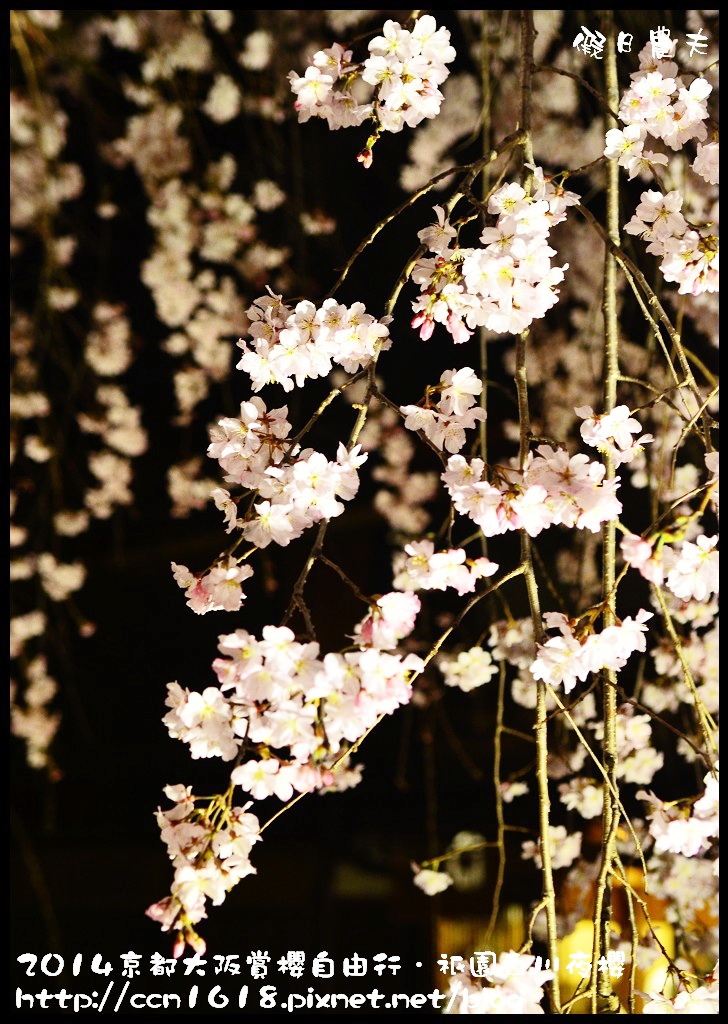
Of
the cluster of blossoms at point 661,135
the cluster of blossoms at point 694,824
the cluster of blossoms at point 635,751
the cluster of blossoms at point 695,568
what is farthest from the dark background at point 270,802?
the cluster of blossoms at point 695,568

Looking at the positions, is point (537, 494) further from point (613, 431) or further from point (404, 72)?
point (404, 72)

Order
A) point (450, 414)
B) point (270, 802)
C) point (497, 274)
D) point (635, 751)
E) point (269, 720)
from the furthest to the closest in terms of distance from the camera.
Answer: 1. point (270, 802)
2. point (635, 751)
3. point (450, 414)
4. point (497, 274)
5. point (269, 720)

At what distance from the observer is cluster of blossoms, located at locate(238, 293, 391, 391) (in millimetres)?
1179

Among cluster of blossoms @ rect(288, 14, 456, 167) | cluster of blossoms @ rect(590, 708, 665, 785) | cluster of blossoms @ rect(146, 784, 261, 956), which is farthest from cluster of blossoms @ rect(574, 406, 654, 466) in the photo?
cluster of blossoms @ rect(590, 708, 665, 785)

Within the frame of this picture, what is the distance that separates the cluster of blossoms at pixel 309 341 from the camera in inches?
46.4

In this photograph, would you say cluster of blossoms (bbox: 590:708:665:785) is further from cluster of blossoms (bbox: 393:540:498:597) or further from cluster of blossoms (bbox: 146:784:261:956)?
cluster of blossoms (bbox: 146:784:261:956)

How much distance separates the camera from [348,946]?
2762 millimetres

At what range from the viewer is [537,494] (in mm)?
1070

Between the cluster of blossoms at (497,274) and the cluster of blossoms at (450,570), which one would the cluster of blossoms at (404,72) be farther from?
the cluster of blossoms at (450,570)

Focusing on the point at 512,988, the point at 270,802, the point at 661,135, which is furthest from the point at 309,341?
the point at 270,802

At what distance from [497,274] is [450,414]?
214 mm

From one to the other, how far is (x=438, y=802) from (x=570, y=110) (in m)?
2.21

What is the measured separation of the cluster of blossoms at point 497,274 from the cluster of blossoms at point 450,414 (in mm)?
75
